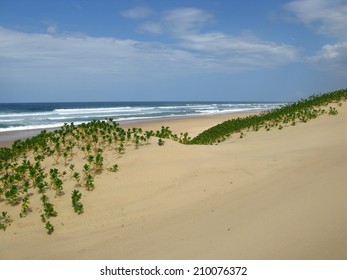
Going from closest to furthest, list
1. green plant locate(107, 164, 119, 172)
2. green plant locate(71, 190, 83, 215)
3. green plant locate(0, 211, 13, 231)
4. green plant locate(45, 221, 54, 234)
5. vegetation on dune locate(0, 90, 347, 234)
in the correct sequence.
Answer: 1. green plant locate(45, 221, 54, 234)
2. green plant locate(0, 211, 13, 231)
3. green plant locate(71, 190, 83, 215)
4. vegetation on dune locate(0, 90, 347, 234)
5. green plant locate(107, 164, 119, 172)

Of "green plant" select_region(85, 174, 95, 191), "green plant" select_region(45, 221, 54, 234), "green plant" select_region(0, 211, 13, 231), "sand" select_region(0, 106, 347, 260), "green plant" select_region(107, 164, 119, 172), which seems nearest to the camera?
"sand" select_region(0, 106, 347, 260)

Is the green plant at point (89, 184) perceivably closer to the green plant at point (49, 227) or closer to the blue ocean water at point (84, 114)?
the green plant at point (49, 227)

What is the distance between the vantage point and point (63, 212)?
590 centimetres

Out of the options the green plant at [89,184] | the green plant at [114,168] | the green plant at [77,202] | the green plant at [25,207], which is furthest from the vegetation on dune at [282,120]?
the green plant at [25,207]

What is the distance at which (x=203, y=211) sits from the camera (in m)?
5.52

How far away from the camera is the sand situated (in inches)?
169

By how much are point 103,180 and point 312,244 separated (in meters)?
4.29

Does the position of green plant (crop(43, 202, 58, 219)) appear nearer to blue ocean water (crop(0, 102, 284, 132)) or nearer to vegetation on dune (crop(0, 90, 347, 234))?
vegetation on dune (crop(0, 90, 347, 234))

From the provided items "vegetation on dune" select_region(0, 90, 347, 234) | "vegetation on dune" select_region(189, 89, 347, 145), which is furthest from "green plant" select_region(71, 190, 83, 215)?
"vegetation on dune" select_region(189, 89, 347, 145)

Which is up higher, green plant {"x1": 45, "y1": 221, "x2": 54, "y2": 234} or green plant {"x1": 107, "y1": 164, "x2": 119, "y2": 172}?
green plant {"x1": 107, "y1": 164, "x2": 119, "y2": 172}

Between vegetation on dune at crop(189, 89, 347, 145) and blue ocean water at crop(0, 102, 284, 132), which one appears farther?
blue ocean water at crop(0, 102, 284, 132)

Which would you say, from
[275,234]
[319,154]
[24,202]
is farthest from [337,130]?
[24,202]

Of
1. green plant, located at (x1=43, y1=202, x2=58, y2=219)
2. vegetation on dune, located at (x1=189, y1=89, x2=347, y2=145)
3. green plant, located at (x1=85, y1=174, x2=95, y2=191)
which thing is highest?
vegetation on dune, located at (x1=189, y1=89, x2=347, y2=145)

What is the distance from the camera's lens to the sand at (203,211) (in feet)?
14.1
